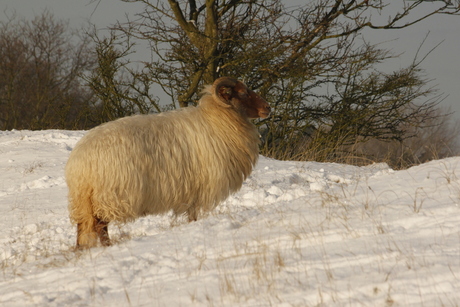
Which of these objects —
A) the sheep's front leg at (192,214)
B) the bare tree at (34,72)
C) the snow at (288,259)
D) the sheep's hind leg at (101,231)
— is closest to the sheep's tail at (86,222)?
the sheep's hind leg at (101,231)

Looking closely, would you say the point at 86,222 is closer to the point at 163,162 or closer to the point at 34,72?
the point at 163,162

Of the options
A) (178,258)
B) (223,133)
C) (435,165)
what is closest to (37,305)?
(178,258)

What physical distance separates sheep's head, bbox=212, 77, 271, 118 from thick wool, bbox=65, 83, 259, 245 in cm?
17

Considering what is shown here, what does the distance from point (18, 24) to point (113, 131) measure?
35.3 m

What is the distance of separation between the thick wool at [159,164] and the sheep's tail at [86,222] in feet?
0.04

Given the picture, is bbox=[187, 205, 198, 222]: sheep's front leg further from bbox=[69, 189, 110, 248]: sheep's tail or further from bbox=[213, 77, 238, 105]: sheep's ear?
bbox=[213, 77, 238, 105]: sheep's ear

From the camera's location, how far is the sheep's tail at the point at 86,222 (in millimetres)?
6129

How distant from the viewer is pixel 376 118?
17.0m

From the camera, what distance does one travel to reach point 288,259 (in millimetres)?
4203

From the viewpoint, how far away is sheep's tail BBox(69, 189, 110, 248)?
6.13 m

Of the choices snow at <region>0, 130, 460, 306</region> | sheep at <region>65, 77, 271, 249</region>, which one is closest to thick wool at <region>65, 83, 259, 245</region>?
sheep at <region>65, 77, 271, 249</region>

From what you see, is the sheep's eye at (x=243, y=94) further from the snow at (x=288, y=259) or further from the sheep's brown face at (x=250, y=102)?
the snow at (x=288, y=259)

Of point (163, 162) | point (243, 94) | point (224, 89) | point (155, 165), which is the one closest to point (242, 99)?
point (243, 94)

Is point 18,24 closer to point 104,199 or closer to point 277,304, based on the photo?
point 104,199
